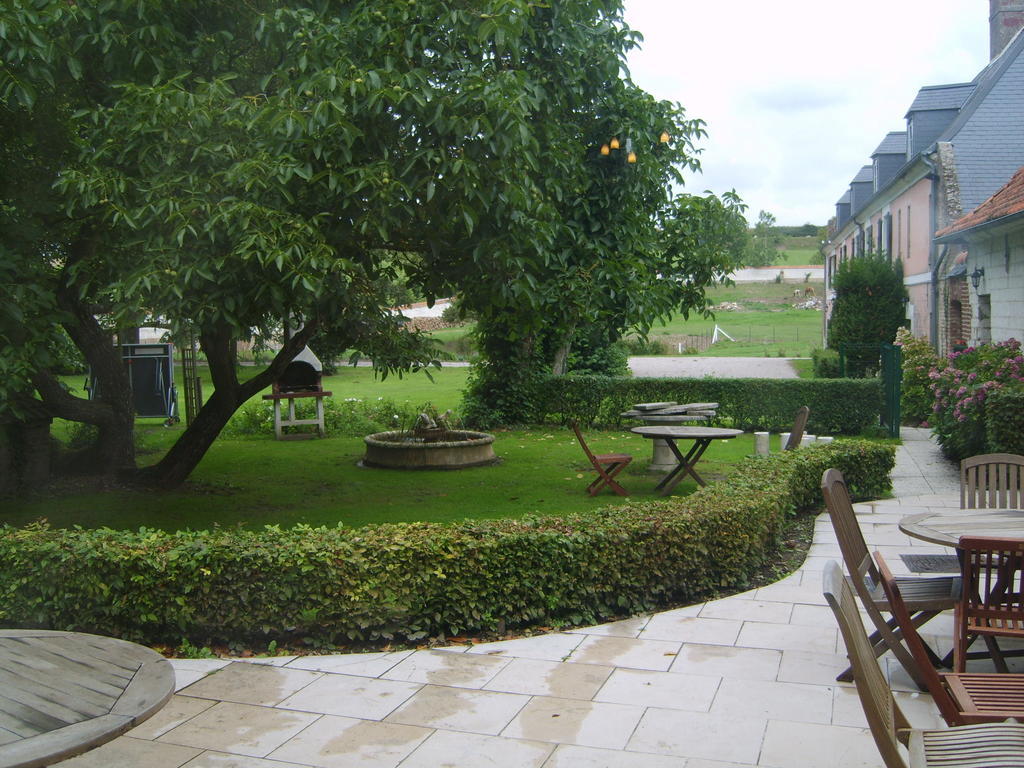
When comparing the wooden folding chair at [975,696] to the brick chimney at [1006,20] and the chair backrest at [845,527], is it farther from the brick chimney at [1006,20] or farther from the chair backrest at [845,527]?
the brick chimney at [1006,20]

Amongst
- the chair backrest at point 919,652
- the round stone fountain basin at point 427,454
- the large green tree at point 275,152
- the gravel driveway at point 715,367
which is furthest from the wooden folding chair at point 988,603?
the gravel driveway at point 715,367

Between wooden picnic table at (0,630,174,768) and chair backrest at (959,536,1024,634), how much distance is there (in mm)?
3593

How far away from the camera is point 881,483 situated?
10.5m

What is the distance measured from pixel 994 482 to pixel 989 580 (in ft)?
6.26

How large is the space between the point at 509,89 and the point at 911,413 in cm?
1305

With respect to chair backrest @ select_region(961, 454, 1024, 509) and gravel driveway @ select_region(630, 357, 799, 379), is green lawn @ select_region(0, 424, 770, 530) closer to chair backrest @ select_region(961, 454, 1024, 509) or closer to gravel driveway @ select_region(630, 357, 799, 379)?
chair backrest @ select_region(961, 454, 1024, 509)

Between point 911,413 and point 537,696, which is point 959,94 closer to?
point 911,413

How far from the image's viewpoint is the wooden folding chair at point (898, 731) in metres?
2.45

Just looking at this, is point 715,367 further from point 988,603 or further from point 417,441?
point 988,603

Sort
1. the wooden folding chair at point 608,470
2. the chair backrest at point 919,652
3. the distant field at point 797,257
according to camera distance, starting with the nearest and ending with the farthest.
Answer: the chair backrest at point 919,652 → the wooden folding chair at point 608,470 → the distant field at point 797,257

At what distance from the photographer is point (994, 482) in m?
6.06

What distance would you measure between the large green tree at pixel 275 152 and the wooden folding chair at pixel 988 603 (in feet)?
12.7

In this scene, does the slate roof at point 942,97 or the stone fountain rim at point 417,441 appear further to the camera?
the slate roof at point 942,97

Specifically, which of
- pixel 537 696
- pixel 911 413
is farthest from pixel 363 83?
pixel 911 413
